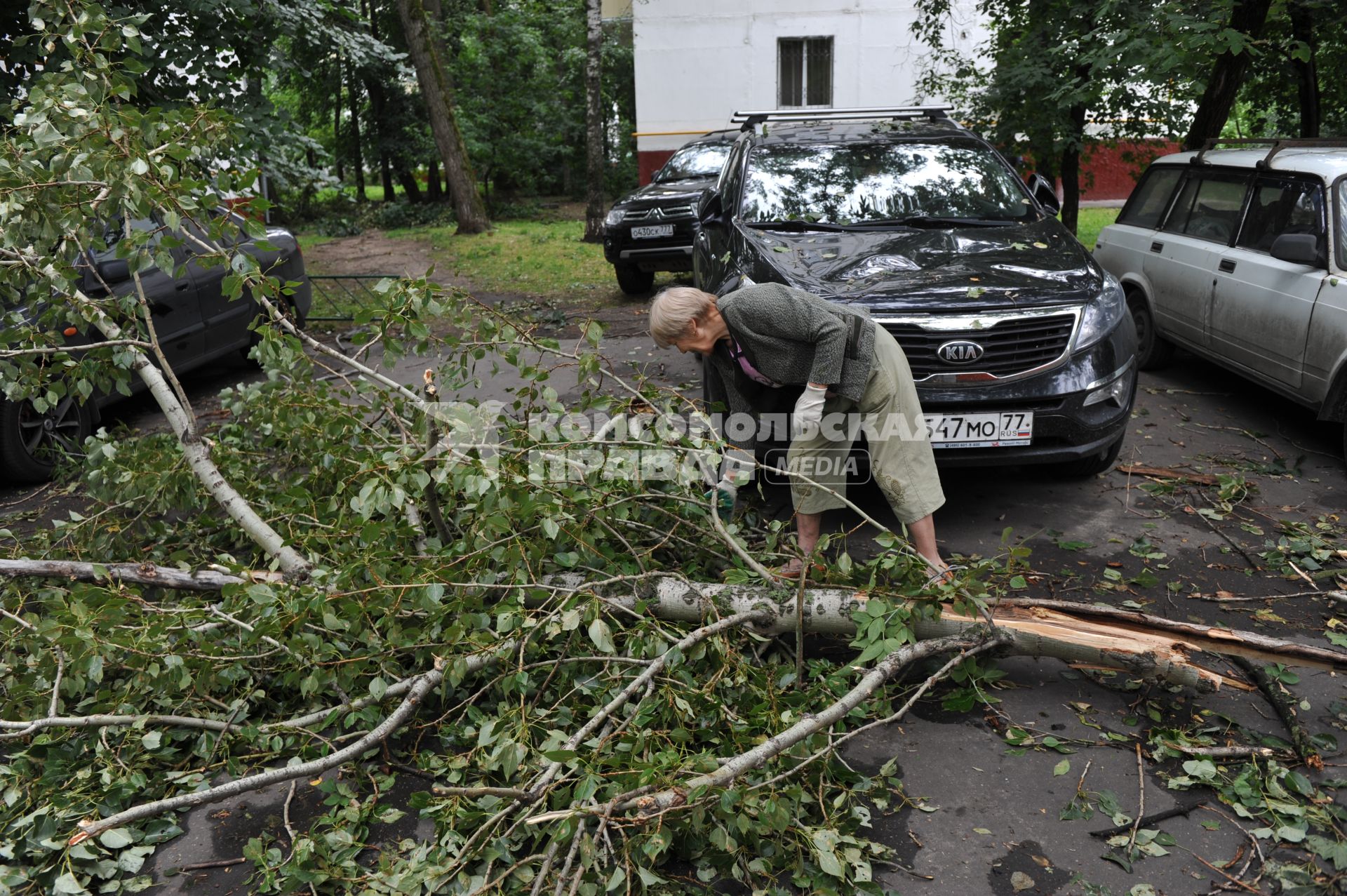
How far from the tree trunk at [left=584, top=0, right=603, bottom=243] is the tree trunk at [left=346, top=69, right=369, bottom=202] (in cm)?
888

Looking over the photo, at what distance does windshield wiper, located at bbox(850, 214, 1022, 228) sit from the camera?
597cm

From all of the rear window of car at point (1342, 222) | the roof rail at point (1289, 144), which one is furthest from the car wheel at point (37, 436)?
the roof rail at point (1289, 144)

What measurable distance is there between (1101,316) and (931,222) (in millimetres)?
1290

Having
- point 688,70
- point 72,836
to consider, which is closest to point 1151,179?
point 72,836

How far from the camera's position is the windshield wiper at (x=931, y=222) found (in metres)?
5.97

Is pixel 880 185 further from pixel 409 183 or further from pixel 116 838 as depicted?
pixel 409 183

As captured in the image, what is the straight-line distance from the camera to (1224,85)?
9.72 meters

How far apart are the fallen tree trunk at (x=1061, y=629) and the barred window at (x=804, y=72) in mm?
16233

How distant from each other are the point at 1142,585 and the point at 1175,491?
138 centimetres

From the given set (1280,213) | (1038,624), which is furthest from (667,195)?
(1038,624)

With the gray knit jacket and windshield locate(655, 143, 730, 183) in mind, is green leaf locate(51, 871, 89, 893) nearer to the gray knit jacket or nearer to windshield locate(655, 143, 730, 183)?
the gray knit jacket

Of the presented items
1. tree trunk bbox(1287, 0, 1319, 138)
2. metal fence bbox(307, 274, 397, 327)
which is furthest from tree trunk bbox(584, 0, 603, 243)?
tree trunk bbox(1287, 0, 1319, 138)

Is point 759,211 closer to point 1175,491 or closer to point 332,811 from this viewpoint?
point 1175,491

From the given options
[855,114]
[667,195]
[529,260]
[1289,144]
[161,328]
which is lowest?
[529,260]
